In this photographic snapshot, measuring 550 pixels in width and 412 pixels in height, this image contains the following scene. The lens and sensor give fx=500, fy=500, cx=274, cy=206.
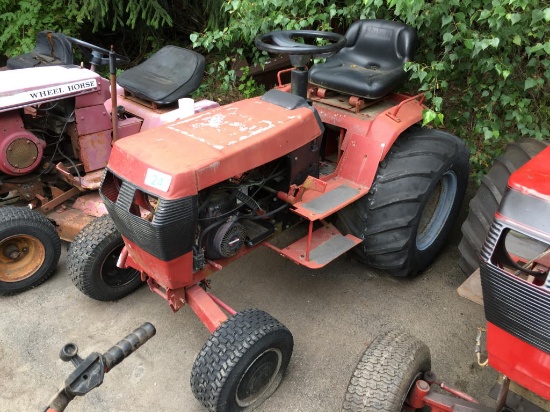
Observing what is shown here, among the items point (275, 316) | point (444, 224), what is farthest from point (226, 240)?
point (444, 224)

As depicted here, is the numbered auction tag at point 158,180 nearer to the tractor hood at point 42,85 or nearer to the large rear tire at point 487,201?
the tractor hood at point 42,85

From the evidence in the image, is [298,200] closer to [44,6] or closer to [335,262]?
[335,262]

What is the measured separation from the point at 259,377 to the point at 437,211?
1658 mm

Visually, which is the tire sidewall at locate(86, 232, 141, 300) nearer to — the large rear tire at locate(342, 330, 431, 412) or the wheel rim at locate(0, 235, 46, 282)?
the wheel rim at locate(0, 235, 46, 282)

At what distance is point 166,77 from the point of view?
12.3ft

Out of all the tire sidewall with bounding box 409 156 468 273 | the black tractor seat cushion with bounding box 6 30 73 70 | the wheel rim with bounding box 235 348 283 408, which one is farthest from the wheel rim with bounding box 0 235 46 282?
the tire sidewall with bounding box 409 156 468 273

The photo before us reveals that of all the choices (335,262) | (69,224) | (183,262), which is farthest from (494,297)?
(69,224)

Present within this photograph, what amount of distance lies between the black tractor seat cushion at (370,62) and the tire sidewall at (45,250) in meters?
1.87

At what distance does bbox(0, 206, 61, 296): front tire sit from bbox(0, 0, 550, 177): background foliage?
191cm

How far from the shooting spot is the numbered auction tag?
1968mm

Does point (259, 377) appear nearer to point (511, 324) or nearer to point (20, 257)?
point (511, 324)

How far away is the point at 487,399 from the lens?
235 cm

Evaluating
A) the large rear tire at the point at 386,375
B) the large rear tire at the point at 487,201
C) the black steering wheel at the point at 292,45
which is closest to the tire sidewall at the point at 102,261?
the black steering wheel at the point at 292,45

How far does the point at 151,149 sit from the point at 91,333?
122cm
